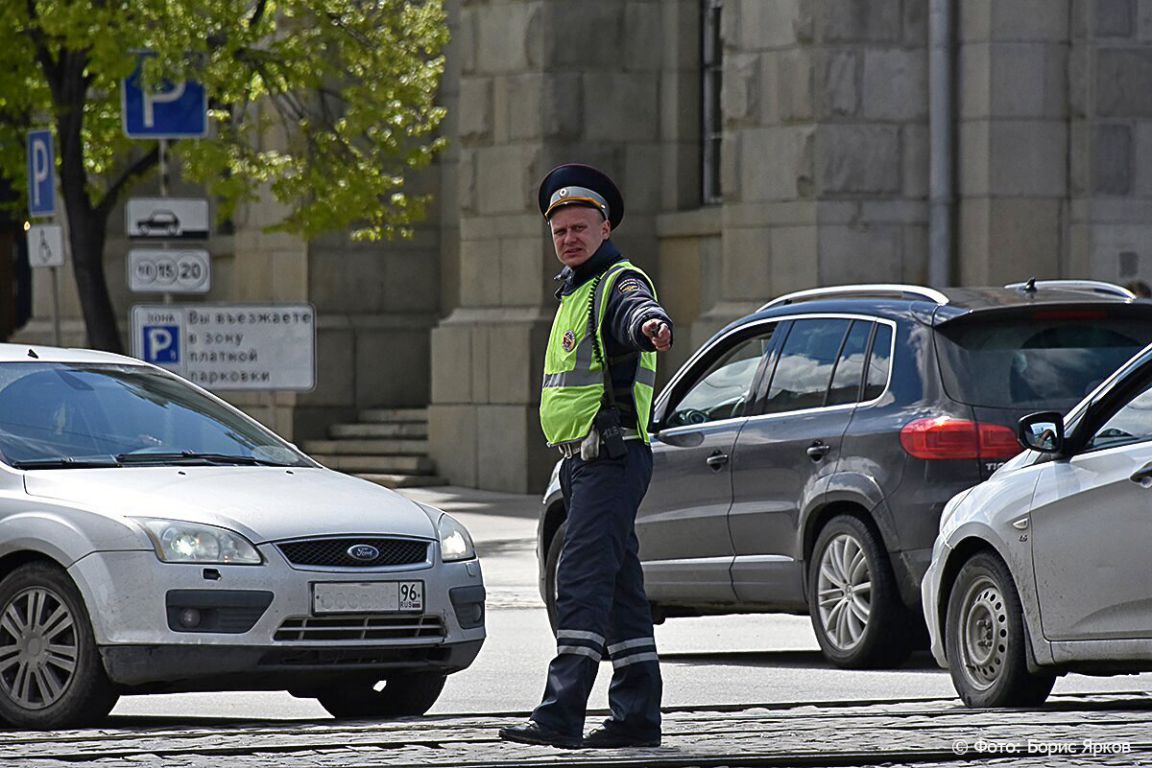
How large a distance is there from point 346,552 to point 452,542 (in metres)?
0.61

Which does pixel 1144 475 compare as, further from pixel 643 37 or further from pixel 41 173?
pixel 643 37

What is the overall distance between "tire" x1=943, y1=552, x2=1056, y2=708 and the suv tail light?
4.58 feet

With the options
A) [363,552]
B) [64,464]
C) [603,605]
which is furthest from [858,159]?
[603,605]

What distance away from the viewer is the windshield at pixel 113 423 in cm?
1009

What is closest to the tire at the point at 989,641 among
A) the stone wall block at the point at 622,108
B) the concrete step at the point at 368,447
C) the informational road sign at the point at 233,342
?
the informational road sign at the point at 233,342

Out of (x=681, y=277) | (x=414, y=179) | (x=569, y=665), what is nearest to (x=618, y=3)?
(x=681, y=277)

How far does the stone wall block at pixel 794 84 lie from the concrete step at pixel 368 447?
638cm

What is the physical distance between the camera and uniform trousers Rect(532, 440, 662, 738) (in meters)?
8.19

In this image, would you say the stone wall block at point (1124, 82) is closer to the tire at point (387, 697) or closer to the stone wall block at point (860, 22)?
the stone wall block at point (860, 22)

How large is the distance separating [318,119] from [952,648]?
15.8 metres

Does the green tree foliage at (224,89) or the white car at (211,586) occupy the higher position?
the green tree foliage at (224,89)

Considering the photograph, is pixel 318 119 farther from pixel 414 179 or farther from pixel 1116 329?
pixel 1116 329

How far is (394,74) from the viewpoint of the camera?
22922 millimetres

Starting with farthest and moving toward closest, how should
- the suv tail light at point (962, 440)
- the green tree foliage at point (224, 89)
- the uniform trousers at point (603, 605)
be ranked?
1. the green tree foliage at point (224, 89)
2. the suv tail light at point (962, 440)
3. the uniform trousers at point (603, 605)
